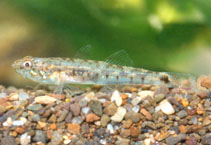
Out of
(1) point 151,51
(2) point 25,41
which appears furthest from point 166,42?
(2) point 25,41

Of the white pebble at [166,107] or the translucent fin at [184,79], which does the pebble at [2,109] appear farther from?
the translucent fin at [184,79]

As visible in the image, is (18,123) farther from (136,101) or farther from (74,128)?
(136,101)

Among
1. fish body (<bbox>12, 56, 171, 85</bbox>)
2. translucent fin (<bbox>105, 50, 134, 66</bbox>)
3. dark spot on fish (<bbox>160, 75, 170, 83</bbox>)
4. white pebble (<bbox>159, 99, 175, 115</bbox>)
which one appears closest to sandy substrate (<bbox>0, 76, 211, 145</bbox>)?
white pebble (<bbox>159, 99, 175, 115</bbox>)

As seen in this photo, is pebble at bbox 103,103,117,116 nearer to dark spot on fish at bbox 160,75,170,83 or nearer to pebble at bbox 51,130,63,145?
pebble at bbox 51,130,63,145

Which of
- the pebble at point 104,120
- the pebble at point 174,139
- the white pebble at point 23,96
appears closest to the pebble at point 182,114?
the pebble at point 174,139

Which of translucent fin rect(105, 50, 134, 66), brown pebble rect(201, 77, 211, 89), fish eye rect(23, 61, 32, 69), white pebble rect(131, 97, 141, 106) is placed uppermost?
translucent fin rect(105, 50, 134, 66)

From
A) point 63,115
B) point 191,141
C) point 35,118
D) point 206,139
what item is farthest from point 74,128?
point 206,139
